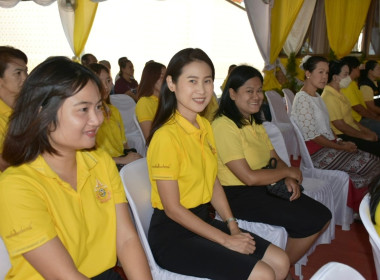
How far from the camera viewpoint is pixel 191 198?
1704 mm

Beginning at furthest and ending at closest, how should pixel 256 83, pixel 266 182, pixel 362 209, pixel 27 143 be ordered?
pixel 256 83 → pixel 266 182 → pixel 362 209 → pixel 27 143

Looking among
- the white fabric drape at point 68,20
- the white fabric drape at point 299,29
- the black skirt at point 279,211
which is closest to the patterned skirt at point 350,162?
the black skirt at point 279,211

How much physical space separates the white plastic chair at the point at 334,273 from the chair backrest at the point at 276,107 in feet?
12.3

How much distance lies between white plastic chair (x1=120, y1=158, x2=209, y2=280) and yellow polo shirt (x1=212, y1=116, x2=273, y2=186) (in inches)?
20.4

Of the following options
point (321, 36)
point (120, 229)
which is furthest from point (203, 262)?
point (321, 36)

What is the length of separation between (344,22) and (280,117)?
3847 mm

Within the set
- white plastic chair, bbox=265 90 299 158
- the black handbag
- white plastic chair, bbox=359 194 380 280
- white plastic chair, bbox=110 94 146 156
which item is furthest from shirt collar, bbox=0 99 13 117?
white plastic chair, bbox=265 90 299 158

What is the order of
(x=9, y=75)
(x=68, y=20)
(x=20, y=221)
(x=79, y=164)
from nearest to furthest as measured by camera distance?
(x=20, y=221), (x=79, y=164), (x=9, y=75), (x=68, y=20)

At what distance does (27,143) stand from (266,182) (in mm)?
1382

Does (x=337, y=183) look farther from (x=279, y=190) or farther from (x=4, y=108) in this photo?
(x=4, y=108)

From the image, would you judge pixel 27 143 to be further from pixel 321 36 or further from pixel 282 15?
pixel 321 36

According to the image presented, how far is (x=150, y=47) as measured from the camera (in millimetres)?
7840

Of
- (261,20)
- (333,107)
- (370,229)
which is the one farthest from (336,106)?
(261,20)

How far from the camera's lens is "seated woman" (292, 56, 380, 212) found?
3.01 meters
